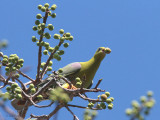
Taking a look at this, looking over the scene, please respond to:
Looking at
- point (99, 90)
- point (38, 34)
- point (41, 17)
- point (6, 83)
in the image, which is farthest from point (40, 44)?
point (99, 90)

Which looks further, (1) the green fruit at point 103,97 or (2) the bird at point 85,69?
(2) the bird at point 85,69

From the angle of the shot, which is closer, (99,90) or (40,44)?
(99,90)

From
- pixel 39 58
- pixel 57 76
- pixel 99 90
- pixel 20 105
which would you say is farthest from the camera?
pixel 20 105

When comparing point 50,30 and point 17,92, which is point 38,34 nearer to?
point 50,30

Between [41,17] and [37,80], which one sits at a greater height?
[41,17]

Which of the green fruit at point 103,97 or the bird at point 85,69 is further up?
the bird at point 85,69

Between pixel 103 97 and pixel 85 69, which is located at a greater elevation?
pixel 85 69

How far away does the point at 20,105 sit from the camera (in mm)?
5004

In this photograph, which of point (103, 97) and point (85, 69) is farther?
point (85, 69)

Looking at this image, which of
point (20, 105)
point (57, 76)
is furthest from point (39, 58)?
point (20, 105)

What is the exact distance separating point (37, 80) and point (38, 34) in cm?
102

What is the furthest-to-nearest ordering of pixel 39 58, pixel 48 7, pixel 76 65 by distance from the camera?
pixel 76 65 < pixel 39 58 < pixel 48 7

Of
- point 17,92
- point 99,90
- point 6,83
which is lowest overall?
point 99,90

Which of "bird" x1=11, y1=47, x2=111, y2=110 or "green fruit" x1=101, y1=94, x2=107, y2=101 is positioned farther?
"bird" x1=11, y1=47, x2=111, y2=110
